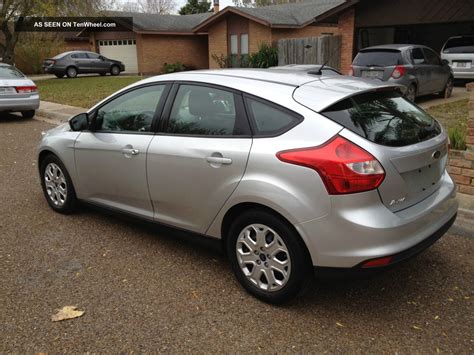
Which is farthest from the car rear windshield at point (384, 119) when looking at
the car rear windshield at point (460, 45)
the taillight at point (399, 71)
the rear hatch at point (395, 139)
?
the car rear windshield at point (460, 45)

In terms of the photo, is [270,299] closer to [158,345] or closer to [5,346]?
[158,345]

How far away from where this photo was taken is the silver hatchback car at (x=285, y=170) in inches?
110

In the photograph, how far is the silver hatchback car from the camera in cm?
279

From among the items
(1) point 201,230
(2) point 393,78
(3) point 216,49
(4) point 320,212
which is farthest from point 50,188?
(3) point 216,49

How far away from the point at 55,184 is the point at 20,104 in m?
8.49

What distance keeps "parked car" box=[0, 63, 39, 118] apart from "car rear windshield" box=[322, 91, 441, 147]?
1122 centimetres

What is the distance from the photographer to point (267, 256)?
3139mm

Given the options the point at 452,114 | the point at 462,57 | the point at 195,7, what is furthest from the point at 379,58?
the point at 195,7

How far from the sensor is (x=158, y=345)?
111 inches

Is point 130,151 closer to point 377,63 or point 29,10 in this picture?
point 377,63

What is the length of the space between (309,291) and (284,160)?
109cm

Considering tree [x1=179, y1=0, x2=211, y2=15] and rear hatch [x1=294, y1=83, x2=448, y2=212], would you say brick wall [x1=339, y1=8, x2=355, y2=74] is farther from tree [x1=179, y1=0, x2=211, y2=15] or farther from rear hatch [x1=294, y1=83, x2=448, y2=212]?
tree [x1=179, y1=0, x2=211, y2=15]

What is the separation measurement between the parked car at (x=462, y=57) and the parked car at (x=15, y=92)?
13.3 m

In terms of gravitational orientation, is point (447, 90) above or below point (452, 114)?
above
